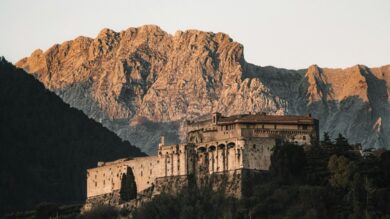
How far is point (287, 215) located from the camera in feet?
455

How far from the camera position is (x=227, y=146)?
145 m

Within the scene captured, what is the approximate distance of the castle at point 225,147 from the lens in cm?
14375

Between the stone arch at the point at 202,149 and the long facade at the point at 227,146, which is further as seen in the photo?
the stone arch at the point at 202,149

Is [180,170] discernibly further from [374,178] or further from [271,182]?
[374,178]

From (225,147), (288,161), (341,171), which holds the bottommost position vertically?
(341,171)

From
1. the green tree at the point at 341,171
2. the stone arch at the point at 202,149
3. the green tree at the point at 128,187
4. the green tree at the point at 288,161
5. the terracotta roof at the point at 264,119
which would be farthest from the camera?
the green tree at the point at 128,187

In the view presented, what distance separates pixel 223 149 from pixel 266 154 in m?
4.58

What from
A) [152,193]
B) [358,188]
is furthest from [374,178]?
[152,193]

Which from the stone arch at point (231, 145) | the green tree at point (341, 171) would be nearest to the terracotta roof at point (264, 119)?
the stone arch at point (231, 145)

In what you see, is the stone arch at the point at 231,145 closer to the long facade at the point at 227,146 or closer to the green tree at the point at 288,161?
the long facade at the point at 227,146

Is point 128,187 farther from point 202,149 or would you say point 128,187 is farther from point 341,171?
point 341,171

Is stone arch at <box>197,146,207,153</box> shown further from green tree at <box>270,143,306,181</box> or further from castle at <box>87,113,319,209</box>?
green tree at <box>270,143,306,181</box>

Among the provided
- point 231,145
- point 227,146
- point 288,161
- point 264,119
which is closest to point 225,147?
point 227,146

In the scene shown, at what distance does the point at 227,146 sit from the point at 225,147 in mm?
334
